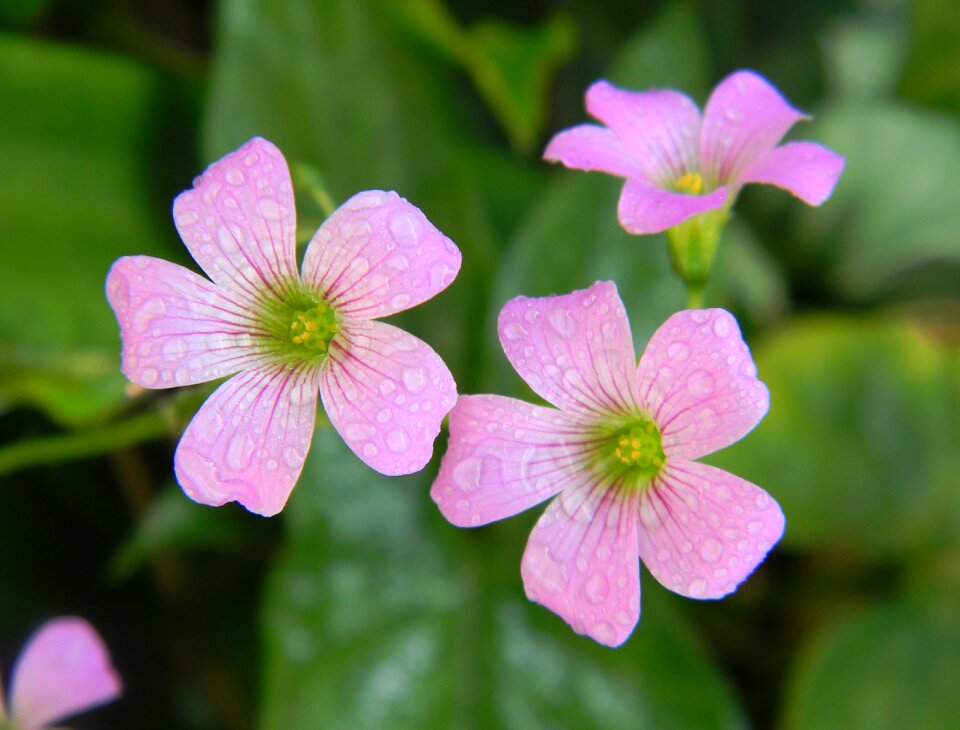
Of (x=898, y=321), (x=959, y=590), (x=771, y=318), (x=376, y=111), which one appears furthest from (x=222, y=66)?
(x=959, y=590)

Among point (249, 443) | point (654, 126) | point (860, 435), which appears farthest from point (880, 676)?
point (249, 443)

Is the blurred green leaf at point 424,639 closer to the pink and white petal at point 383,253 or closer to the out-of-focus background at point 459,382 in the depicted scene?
the out-of-focus background at point 459,382

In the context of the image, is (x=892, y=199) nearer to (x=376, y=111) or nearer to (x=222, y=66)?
(x=376, y=111)

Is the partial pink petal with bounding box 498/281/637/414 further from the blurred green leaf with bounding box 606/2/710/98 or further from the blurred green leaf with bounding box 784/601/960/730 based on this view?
the blurred green leaf with bounding box 784/601/960/730

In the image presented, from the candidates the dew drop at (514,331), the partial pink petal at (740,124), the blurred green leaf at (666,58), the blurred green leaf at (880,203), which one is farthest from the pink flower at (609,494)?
the blurred green leaf at (880,203)

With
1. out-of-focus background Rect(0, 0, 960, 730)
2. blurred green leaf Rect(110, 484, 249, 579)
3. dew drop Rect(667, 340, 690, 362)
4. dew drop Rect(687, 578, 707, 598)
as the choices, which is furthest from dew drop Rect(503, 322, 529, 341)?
blurred green leaf Rect(110, 484, 249, 579)

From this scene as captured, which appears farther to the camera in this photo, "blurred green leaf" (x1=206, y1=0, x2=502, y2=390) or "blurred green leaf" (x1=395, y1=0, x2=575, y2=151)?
"blurred green leaf" (x1=395, y1=0, x2=575, y2=151)
